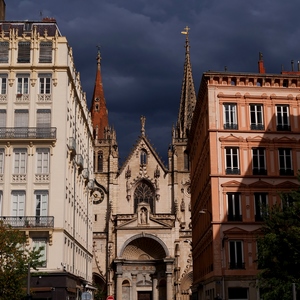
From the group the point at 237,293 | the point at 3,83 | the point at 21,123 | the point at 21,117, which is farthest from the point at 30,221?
the point at 237,293

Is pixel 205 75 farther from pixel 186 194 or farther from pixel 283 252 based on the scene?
pixel 186 194

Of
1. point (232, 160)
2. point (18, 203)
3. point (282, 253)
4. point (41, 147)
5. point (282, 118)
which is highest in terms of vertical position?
point (282, 118)

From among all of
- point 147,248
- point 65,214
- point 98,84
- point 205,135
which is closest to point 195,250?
point 205,135

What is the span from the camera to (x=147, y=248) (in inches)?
3410

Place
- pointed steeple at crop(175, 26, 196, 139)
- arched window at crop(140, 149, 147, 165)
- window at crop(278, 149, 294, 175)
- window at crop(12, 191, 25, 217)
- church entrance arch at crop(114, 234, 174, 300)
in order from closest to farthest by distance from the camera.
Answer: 1. window at crop(12, 191, 25, 217)
2. window at crop(278, 149, 294, 175)
3. church entrance arch at crop(114, 234, 174, 300)
4. arched window at crop(140, 149, 147, 165)
5. pointed steeple at crop(175, 26, 196, 139)

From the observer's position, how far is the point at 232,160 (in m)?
44.8

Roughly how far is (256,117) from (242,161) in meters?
3.75

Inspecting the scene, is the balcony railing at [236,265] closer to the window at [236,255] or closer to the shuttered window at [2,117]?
the window at [236,255]

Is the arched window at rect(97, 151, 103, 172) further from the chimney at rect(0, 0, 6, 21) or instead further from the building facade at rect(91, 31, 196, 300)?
the chimney at rect(0, 0, 6, 21)

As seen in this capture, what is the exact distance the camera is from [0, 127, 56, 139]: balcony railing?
43031 mm

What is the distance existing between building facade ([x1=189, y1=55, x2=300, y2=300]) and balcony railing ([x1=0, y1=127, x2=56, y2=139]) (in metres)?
11.7

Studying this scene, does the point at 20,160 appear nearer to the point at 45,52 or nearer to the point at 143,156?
the point at 45,52

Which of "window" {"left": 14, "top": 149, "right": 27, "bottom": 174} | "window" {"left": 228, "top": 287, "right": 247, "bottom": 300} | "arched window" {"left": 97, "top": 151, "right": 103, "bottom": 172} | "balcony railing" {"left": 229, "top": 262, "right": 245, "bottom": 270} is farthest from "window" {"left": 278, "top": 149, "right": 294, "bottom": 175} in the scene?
"arched window" {"left": 97, "top": 151, "right": 103, "bottom": 172}

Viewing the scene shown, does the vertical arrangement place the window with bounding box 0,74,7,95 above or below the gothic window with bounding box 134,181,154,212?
below
